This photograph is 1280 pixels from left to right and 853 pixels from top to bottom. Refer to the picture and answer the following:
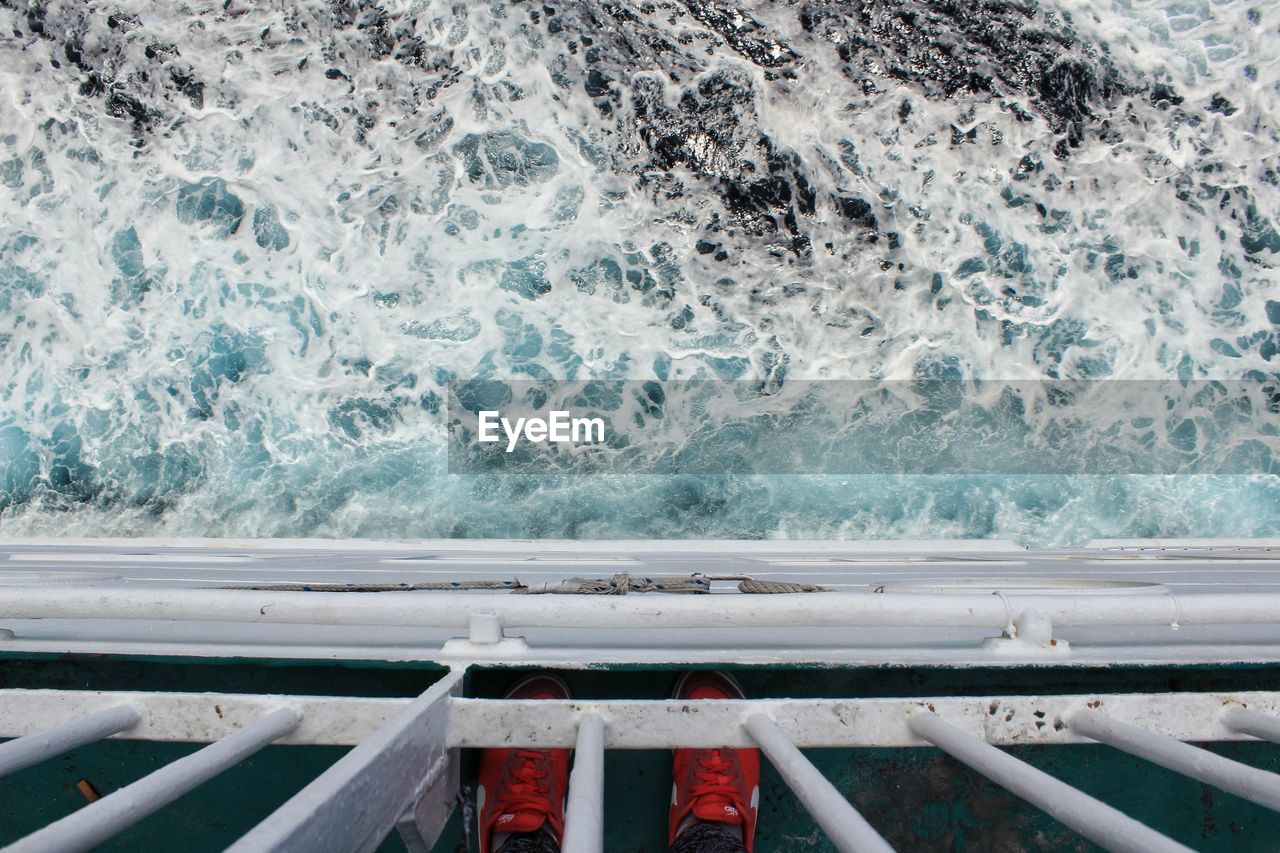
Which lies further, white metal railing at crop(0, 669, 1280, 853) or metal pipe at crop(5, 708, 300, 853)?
white metal railing at crop(0, 669, 1280, 853)

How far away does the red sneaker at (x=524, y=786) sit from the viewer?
1675 millimetres

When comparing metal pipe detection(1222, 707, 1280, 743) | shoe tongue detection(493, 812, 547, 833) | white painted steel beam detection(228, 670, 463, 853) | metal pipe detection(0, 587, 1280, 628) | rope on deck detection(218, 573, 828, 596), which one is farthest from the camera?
rope on deck detection(218, 573, 828, 596)

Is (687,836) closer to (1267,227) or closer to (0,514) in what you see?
(0,514)

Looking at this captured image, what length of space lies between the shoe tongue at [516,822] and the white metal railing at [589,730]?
455mm

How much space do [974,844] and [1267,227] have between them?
21.4ft

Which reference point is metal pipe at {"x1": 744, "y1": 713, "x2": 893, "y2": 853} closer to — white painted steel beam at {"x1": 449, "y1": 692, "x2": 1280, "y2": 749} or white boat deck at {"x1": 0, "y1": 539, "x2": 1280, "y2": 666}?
white painted steel beam at {"x1": 449, "y1": 692, "x2": 1280, "y2": 749}

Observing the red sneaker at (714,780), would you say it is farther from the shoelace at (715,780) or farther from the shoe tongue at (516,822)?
the shoe tongue at (516,822)

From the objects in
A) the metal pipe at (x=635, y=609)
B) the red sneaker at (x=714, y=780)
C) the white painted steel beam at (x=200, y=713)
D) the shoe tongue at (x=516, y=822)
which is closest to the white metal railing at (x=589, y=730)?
the white painted steel beam at (x=200, y=713)

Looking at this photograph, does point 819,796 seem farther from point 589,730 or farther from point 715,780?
point 715,780

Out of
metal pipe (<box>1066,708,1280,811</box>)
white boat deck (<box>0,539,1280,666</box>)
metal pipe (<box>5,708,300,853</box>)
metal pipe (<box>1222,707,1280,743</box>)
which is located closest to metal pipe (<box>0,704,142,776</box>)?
metal pipe (<box>5,708,300,853</box>)

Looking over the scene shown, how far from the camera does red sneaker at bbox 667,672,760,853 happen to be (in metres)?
1.74

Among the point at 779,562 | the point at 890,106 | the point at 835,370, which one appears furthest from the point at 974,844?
the point at 890,106

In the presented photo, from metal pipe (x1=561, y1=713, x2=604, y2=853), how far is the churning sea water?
4.19 m

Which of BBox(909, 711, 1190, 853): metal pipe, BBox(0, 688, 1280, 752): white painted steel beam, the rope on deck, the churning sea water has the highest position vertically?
the churning sea water
